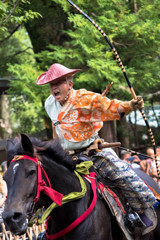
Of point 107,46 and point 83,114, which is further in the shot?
point 107,46

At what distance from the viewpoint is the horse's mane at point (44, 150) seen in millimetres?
3129

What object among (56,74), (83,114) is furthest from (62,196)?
(56,74)

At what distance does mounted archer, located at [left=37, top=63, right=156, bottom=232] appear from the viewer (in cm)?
373

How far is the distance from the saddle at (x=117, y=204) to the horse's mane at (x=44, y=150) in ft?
1.16

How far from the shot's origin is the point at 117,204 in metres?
3.96

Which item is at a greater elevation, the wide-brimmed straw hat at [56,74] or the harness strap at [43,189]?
the wide-brimmed straw hat at [56,74]

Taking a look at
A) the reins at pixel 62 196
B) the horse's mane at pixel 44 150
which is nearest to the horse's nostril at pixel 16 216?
the reins at pixel 62 196

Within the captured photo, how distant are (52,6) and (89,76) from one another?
370 centimetres

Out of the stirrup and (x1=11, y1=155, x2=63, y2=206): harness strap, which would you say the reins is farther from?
the stirrup

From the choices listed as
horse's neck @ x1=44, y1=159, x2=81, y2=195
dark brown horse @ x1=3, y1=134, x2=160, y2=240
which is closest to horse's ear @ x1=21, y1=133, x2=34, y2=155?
dark brown horse @ x1=3, y1=134, x2=160, y2=240

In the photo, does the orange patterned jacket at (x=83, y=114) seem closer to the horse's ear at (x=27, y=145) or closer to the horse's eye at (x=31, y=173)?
the horse's ear at (x=27, y=145)

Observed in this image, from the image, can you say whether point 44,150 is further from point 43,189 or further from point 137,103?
point 137,103

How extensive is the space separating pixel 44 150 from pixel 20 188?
619mm

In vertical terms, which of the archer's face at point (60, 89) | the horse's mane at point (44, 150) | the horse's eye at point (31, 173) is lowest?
the horse's eye at point (31, 173)
